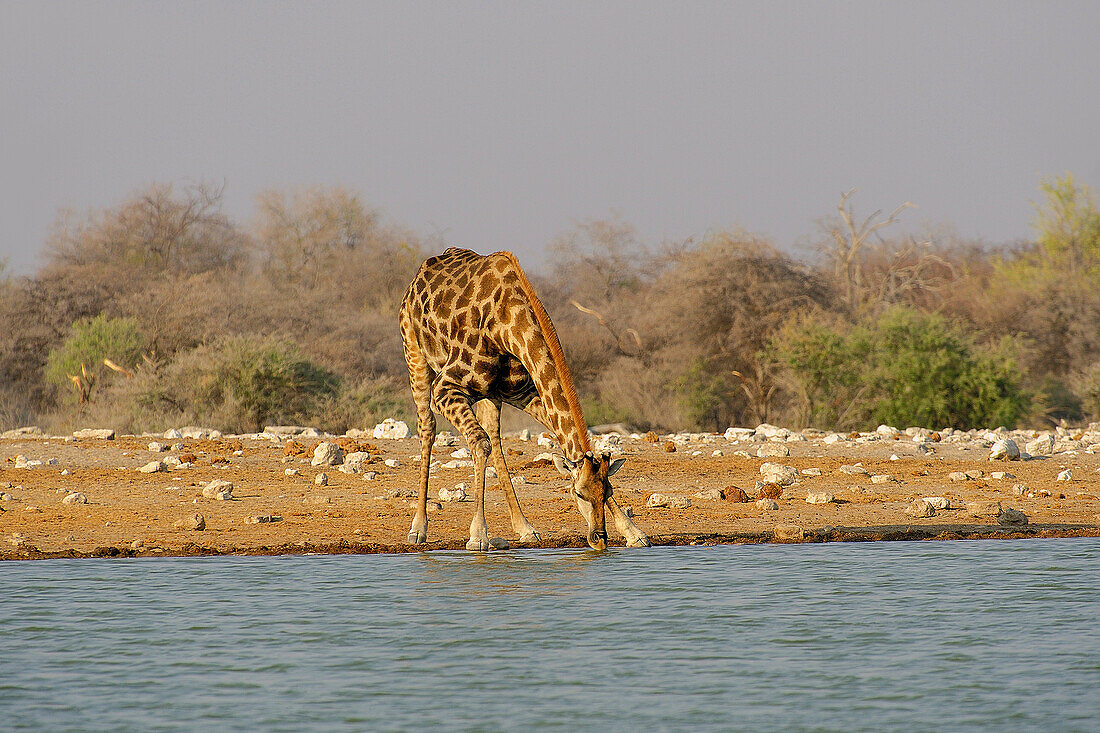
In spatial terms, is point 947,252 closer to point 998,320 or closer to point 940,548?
point 998,320

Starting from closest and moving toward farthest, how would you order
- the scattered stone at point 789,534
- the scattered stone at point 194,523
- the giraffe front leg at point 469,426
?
the giraffe front leg at point 469,426 < the scattered stone at point 789,534 < the scattered stone at point 194,523

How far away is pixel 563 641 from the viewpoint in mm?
6703

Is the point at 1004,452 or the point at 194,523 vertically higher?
the point at 1004,452

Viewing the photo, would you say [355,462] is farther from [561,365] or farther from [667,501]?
[561,365]

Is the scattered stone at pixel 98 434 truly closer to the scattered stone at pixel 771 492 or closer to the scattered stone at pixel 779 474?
the scattered stone at pixel 779 474

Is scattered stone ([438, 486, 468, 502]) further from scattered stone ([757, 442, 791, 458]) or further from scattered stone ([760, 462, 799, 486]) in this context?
scattered stone ([757, 442, 791, 458])

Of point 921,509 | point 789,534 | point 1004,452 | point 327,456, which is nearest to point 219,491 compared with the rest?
point 327,456

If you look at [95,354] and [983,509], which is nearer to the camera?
[983,509]

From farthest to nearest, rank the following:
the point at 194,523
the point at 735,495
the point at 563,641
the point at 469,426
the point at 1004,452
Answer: the point at 1004,452, the point at 735,495, the point at 194,523, the point at 469,426, the point at 563,641

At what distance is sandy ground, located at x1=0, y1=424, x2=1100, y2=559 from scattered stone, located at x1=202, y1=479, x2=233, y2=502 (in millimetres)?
74

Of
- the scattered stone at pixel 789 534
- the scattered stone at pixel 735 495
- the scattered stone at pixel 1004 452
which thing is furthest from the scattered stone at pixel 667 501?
the scattered stone at pixel 1004 452

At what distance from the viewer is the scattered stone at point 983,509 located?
11.3 meters

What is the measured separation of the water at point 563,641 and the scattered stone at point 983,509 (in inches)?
66.0

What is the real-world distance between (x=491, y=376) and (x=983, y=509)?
16.7 ft
